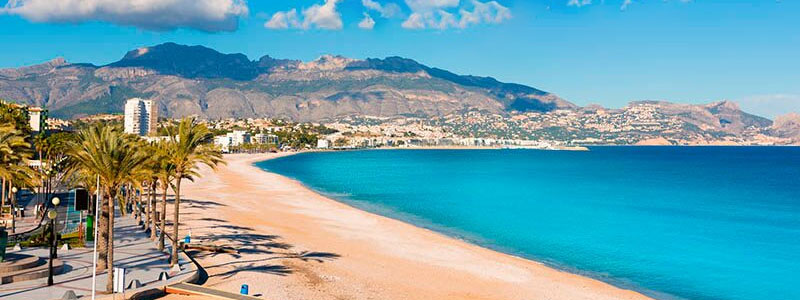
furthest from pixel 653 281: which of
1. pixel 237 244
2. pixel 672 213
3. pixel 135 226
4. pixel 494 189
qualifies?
pixel 494 189

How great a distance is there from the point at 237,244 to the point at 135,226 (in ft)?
22.3

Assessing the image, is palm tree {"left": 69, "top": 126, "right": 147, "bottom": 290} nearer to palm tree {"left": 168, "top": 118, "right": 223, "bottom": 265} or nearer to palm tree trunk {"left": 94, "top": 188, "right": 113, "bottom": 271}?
palm tree trunk {"left": 94, "top": 188, "right": 113, "bottom": 271}

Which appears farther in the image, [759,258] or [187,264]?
[759,258]

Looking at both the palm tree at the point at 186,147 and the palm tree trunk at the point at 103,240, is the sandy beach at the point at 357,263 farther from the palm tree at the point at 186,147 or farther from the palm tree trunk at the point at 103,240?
the palm tree at the point at 186,147

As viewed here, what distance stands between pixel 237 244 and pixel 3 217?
15.3 metres

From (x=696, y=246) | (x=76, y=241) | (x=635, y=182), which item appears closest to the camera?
(x=76, y=241)

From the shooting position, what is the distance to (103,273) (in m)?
23.8

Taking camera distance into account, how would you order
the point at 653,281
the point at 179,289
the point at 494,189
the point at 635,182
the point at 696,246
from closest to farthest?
the point at 179,289 < the point at 653,281 < the point at 696,246 < the point at 494,189 < the point at 635,182

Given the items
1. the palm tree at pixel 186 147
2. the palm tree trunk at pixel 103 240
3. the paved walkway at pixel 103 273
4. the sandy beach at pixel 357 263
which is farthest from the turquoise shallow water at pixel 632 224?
the palm tree trunk at pixel 103 240

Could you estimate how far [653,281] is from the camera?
33.4 metres

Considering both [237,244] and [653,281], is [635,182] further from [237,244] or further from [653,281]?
[237,244]

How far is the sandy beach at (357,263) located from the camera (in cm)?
2659

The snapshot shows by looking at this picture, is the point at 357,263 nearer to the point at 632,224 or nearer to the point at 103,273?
the point at 103,273

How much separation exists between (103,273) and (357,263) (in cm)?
1254
